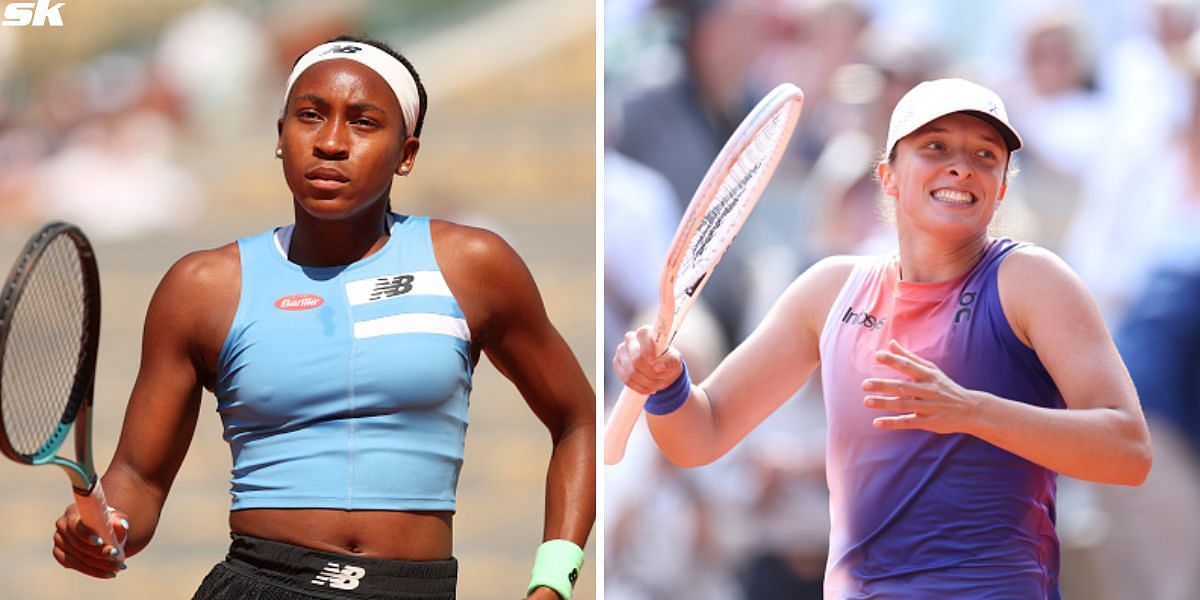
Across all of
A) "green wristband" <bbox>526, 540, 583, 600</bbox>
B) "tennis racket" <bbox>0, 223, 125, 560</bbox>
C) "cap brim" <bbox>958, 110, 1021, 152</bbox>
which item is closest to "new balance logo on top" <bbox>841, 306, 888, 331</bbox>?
"cap brim" <bbox>958, 110, 1021, 152</bbox>

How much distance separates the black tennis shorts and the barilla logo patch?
44 cm

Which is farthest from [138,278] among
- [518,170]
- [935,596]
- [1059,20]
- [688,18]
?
[935,596]

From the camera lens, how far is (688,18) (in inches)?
286

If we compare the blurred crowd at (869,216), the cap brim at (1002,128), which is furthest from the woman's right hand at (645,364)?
the blurred crowd at (869,216)

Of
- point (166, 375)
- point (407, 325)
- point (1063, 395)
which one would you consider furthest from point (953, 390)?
point (166, 375)

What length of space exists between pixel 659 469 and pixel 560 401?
3370 millimetres

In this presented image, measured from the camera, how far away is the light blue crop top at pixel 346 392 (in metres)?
3.30

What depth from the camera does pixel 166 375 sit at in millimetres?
3434

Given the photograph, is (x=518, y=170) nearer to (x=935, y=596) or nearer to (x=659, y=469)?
(x=659, y=469)

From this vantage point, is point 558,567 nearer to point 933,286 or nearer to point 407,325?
point 407,325

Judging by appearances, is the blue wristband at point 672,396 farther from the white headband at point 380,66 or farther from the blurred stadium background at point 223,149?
→ the blurred stadium background at point 223,149

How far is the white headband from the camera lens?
347 cm

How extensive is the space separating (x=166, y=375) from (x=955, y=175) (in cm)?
156

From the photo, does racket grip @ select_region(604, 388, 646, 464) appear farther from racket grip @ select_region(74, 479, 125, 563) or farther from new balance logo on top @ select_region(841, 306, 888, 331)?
racket grip @ select_region(74, 479, 125, 563)
